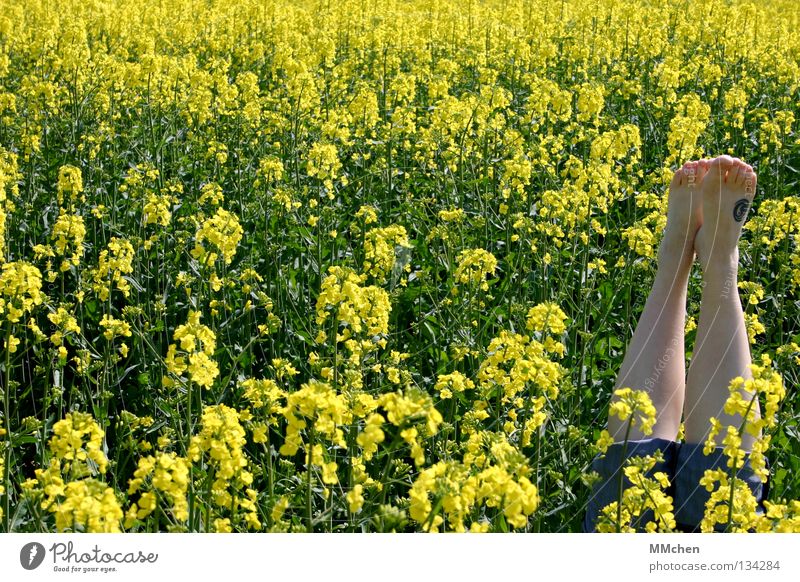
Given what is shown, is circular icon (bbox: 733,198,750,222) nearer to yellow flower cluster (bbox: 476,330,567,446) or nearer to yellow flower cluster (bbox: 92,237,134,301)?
yellow flower cluster (bbox: 476,330,567,446)

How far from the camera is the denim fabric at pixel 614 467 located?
2.81 metres

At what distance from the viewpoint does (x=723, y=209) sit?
346 centimetres

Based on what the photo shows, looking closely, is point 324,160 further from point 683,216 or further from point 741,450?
point 741,450

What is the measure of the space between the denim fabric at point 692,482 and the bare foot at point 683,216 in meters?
0.74

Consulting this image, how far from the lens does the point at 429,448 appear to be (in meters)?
3.40

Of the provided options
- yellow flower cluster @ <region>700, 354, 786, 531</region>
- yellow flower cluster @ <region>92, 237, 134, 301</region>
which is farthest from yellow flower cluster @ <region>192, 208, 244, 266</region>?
yellow flower cluster @ <region>700, 354, 786, 531</region>

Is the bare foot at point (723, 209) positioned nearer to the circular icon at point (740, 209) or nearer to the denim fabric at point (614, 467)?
the circular icon at point (740, 209)

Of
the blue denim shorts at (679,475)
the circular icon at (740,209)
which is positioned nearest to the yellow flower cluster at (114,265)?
the blue denim shorts at (679,475)

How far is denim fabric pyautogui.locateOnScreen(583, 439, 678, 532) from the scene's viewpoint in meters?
2.81
